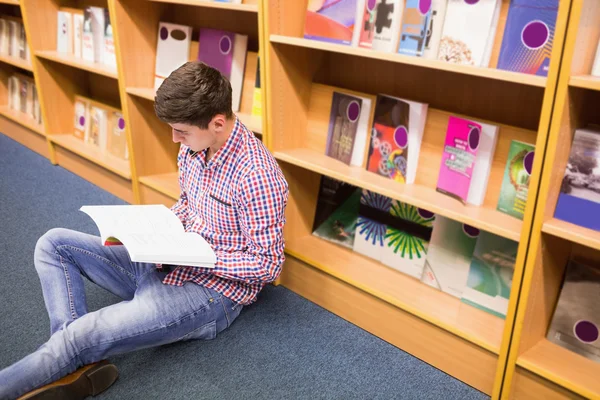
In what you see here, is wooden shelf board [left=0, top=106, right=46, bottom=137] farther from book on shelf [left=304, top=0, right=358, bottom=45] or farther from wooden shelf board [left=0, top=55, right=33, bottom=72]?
book on shelf [left=304, top=0, right=358, bottom=45]

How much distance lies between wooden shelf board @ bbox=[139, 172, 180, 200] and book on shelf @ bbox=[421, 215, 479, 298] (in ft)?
4.11

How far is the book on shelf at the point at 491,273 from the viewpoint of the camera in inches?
70.7

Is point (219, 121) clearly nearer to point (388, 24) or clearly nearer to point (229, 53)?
point (388, 24)

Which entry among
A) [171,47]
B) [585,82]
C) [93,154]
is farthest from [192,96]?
[93,154]

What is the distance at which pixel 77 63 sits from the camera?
9.73 feet

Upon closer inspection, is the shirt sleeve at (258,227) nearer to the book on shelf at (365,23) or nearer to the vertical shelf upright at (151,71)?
the book on shelf at (365,23)

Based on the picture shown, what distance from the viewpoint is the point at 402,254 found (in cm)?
206

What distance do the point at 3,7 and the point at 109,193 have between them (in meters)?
1.97

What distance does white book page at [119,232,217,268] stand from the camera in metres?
1.47

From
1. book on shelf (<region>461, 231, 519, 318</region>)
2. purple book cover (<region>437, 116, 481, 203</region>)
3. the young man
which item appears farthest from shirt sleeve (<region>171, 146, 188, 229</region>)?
book on shelf (<region>461, 231, 519, 318</region>)

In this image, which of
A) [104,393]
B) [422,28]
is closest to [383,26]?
[422,28]

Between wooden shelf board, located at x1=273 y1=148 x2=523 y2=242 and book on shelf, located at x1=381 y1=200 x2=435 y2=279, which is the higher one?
wooden shelf board, located at x1=273 y1=148 x2=523 y2=242

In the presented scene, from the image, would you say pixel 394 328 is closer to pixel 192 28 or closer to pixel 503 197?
pixel 503 197

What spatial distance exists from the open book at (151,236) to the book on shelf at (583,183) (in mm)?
994
